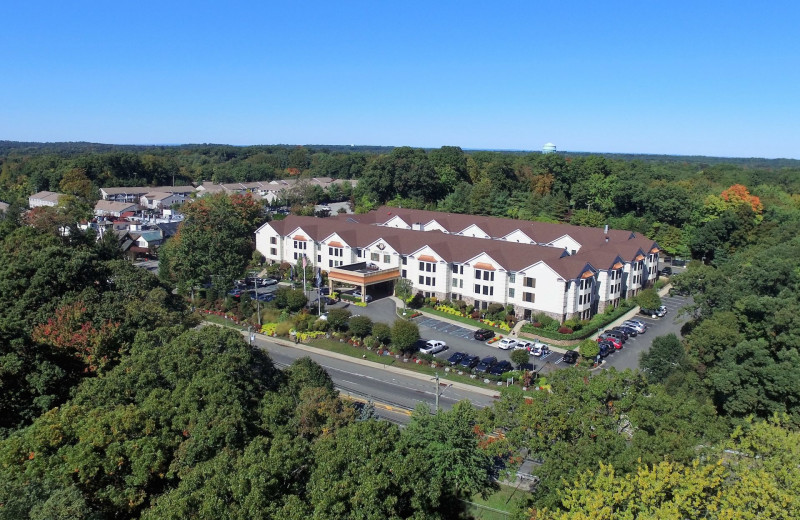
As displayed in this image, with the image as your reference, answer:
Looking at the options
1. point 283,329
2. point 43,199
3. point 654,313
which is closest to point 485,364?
point 283,329

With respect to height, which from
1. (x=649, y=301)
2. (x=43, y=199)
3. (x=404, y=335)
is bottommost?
(x=649, y=301)

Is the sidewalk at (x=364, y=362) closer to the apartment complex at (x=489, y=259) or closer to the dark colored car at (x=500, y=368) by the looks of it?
the dark colored car at (x=500, y=368)

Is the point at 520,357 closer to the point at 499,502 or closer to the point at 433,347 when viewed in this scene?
the point at 433,347

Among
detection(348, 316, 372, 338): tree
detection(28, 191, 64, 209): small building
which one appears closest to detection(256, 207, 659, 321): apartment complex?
detection(348, 316, 372, 338): tree

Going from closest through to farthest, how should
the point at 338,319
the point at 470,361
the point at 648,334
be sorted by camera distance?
the point at 470,361, the point at 338,319, the point at 648,334

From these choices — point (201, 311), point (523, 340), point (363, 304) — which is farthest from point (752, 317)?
point (201, 311)

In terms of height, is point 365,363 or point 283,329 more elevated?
point 283,329

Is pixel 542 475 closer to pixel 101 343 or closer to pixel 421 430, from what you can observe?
pixel 421 430
